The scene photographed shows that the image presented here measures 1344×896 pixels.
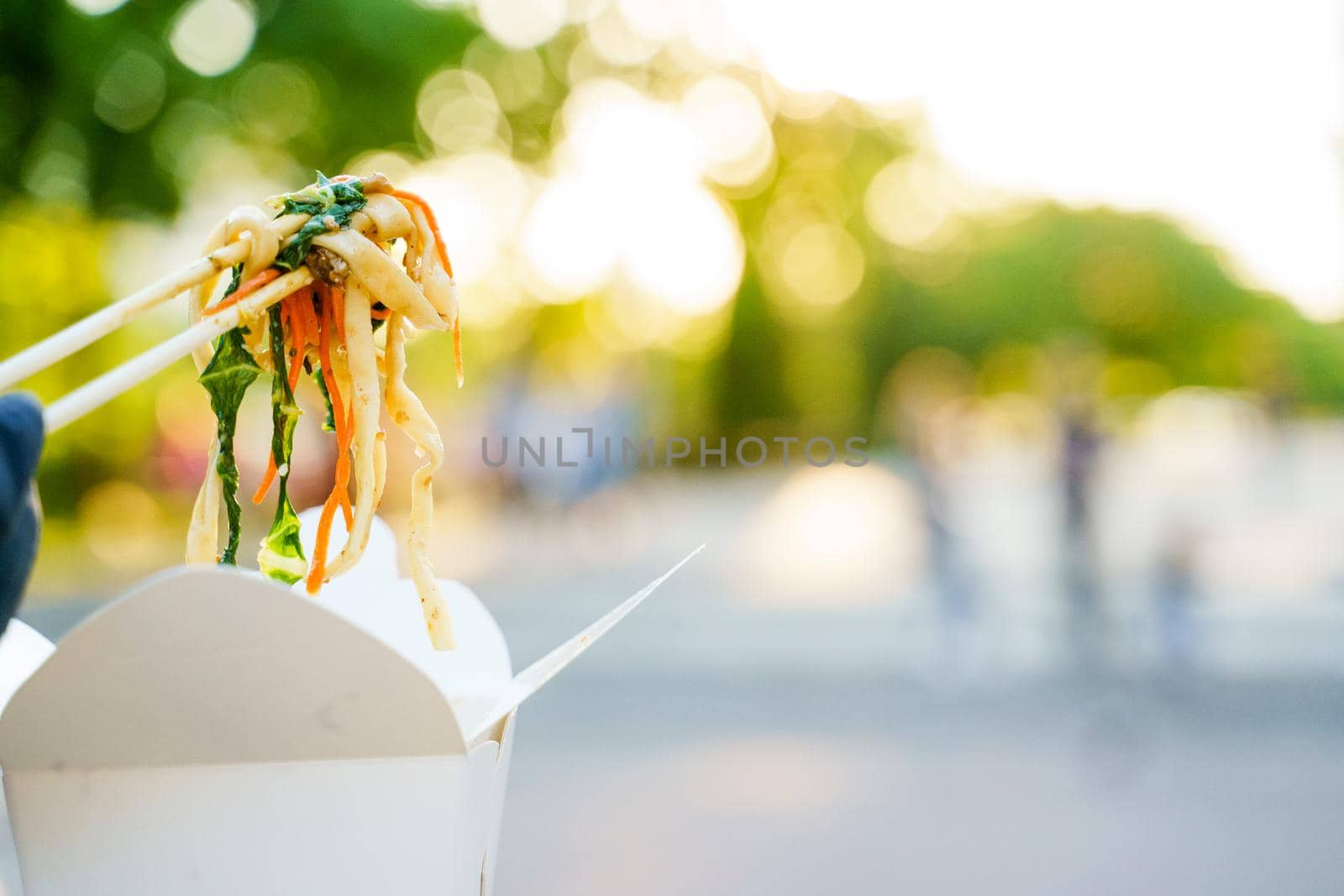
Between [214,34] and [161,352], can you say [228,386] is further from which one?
[214,34]

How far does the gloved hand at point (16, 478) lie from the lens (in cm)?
80

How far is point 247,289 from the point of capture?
110 cm

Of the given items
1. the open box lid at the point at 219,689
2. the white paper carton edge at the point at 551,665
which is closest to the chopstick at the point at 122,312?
the open box lid at the point at 219,689

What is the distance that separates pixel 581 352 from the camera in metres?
24.0

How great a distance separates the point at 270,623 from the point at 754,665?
21.4ft

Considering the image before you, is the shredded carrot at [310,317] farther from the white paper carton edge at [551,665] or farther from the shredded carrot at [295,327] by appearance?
the white paper carton edge at [551,665]

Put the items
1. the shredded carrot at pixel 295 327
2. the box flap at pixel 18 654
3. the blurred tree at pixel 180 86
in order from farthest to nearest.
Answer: the blurred tree at pixel 180 86 < the shredded carrot at pixel 295 327 < the box flap at pixel 18 654

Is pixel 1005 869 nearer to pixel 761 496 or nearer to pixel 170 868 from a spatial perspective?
pixel 170 868

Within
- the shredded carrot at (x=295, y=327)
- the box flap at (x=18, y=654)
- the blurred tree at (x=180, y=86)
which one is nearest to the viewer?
the box flap at (x=18, y=654)

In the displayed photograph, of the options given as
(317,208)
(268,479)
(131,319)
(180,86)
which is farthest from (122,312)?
(180,86)

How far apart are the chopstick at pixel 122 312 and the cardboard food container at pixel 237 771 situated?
0.69ft

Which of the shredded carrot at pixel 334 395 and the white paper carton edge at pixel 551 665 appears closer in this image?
the white paper carton edge at pixel 551 665

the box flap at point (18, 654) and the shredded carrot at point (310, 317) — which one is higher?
the shredded carrot at point (310, 317)

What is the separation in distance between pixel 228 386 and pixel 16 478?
1.31ft
